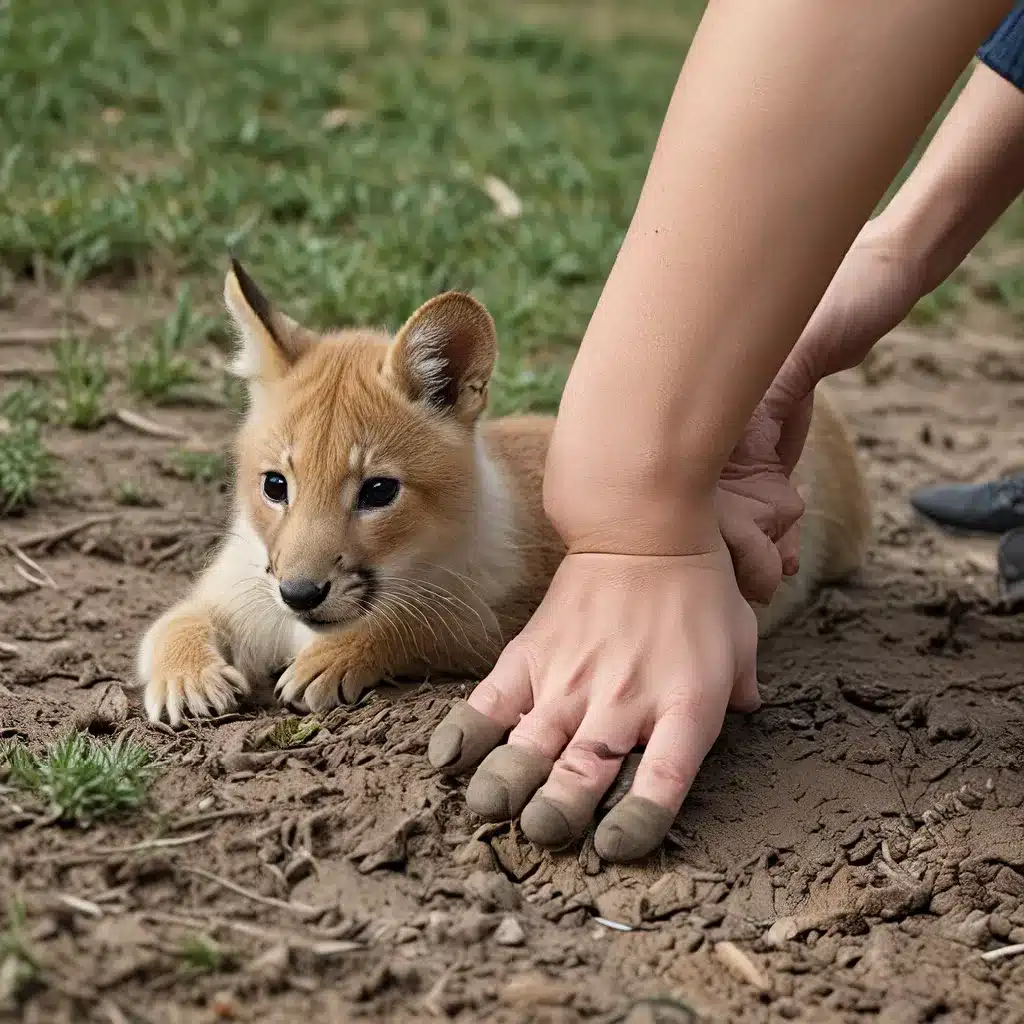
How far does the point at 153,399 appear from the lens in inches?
221

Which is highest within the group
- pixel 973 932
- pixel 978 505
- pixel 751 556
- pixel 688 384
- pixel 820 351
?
pixel 688 384

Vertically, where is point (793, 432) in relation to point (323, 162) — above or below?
above

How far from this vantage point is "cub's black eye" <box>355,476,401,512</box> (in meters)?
3.85

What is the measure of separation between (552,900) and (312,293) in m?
3.95

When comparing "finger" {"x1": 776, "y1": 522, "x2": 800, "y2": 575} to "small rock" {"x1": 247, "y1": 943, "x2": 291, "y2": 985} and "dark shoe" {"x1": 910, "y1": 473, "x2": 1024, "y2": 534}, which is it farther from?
"small rock" {"x1": 247, "y1": 943, "x2": 291, "y2": 985}

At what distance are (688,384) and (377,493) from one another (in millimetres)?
1130

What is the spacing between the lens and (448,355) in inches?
159

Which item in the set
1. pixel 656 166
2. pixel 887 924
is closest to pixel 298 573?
pixel 656 166

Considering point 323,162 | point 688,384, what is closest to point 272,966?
point 688,384

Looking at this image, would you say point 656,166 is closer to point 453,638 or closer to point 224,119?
point 453,638

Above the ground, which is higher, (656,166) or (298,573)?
(656,166)

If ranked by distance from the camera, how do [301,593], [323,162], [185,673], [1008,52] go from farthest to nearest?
[323,162], [1008,52], [185,673], [301,593]

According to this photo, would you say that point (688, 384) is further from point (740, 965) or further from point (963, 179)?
point (963, 179)

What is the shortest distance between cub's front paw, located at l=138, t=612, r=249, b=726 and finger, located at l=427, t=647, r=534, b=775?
73 centimetres
